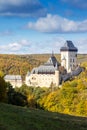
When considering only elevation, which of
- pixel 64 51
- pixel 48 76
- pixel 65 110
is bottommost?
pixel 65 110

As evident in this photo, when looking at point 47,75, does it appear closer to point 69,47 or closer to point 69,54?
point 69,54

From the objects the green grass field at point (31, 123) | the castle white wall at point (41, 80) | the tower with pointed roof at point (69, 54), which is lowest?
the green grass field at point (31, 123)

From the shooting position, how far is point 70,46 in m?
183

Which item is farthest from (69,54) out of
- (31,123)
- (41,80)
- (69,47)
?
(31,123)

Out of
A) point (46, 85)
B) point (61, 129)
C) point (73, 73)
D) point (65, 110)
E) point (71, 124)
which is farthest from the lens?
point (73, 73)

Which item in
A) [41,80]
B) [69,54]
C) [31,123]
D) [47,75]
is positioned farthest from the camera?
[69,54]

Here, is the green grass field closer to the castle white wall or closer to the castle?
the castle

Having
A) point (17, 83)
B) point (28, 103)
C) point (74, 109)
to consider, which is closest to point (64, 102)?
point (74, 109)

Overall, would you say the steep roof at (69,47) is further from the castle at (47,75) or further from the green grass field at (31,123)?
the green grass field at (31,123)

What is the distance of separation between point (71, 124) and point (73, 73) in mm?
127420

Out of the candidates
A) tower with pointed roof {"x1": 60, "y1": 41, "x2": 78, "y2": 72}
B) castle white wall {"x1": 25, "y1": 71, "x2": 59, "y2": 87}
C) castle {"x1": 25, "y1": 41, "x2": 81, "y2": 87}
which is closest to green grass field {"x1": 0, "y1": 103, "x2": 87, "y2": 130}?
castle {"x1": 25, "y1": 41, "x2": 81, "y2": 87}

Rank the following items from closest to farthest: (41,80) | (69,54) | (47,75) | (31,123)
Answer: (31,123), (41,80), (47,75), (69,54)

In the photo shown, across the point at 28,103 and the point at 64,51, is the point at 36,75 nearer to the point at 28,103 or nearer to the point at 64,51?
the point at 64,51

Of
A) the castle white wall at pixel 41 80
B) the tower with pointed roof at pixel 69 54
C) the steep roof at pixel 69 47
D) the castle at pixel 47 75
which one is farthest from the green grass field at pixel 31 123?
the steep roof at pixel 69 47
